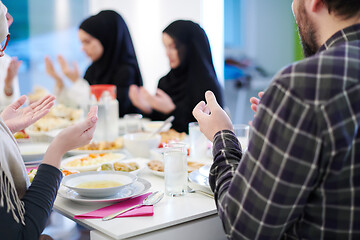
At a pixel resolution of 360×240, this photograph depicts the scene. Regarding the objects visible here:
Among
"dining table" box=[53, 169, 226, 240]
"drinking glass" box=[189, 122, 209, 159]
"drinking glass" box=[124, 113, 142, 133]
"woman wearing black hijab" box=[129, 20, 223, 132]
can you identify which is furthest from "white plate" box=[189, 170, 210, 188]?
"woman wearing black hijab" box=[129, 20, 223, 132]

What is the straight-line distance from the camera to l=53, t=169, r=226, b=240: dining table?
104 cm

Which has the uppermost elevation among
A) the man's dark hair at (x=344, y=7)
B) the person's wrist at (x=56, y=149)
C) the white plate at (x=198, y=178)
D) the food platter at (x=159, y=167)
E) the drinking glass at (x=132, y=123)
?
the man's dark hair at (x=344, y=7)

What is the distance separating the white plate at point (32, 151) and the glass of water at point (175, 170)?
62cm

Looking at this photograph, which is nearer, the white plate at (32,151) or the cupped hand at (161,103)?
the white plate at (32,151)

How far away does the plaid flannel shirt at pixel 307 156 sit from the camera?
0.73m

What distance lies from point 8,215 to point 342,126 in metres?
0.71

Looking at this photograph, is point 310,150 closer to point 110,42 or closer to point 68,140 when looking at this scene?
point 68,140

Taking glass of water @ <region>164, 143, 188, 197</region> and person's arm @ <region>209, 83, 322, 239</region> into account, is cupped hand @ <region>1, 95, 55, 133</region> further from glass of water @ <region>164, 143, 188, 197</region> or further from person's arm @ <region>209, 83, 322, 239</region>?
person's arm @ <region>209, 83, 322, 239</region>

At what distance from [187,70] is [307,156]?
7.69 ft

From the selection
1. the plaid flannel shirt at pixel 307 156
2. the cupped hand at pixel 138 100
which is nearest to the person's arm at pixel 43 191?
the plaid flannel shirt at pixel 307 156

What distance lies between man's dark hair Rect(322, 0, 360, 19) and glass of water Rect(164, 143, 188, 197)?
2.06 feet

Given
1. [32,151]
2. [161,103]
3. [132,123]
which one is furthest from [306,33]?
[161,103]

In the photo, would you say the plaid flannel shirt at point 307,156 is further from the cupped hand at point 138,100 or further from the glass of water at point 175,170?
the cupped hand at point 138,100

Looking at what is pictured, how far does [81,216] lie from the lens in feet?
3.66
